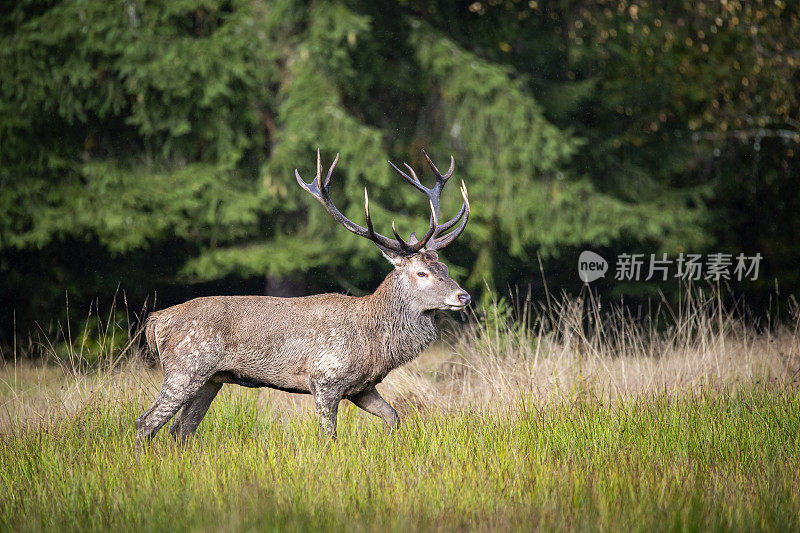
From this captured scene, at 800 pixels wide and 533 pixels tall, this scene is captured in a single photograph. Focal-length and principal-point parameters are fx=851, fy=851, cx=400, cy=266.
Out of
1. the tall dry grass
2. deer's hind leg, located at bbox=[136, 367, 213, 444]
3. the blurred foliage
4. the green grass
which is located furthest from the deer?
the blurred foliage

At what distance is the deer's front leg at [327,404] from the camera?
5.25 meters

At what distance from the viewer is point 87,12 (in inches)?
415

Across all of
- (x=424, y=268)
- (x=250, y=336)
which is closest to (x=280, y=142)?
(x=424, y=268)

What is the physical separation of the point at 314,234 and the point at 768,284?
7.65 meters

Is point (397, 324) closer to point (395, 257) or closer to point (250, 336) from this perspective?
point (395, 257)

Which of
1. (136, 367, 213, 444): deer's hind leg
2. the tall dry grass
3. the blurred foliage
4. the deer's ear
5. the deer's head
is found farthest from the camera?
the blurred foliage

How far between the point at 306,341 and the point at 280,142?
6036 millimetres

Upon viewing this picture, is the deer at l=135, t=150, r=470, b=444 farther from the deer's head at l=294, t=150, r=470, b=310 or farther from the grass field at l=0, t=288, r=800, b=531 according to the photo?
the grass field at l=0, t=288, r=800, b=531

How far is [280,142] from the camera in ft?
36.1

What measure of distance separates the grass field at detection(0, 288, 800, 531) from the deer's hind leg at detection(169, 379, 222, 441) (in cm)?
13

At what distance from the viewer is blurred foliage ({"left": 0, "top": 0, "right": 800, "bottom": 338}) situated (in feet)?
34.5

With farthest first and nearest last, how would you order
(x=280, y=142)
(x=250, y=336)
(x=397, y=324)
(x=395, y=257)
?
(x=280, y=142) < (x=395, y=257) < (x=397, y=324) < (x=250, y=336)

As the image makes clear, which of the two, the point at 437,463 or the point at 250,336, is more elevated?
the point at 250,336

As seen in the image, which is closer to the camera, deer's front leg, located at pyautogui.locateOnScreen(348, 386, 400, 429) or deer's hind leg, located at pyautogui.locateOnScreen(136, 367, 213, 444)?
deer's hind leg, located at pyautogui.locateOnScreen(136, 367, 213, 444)
